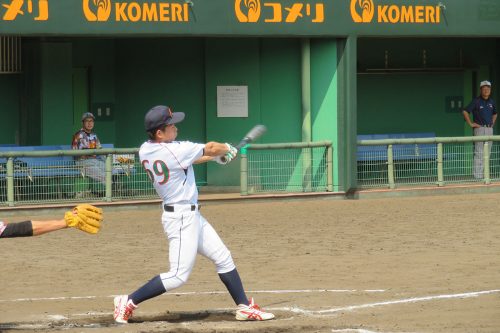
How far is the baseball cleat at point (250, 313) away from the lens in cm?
902

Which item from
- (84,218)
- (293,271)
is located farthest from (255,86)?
(84,218)

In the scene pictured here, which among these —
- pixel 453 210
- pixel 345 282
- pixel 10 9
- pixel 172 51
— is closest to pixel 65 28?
pixel 10 9

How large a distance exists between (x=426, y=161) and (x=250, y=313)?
1051cm

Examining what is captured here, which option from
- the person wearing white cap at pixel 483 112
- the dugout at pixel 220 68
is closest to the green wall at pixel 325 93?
the dugout at pixel 220 68

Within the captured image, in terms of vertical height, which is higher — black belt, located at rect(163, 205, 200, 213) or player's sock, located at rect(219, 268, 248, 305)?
black belt, located at rect(163, 205, 200, 213)

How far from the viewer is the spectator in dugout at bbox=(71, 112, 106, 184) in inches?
666

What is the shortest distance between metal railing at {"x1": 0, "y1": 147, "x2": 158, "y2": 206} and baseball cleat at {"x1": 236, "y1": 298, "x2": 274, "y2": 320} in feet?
26.1

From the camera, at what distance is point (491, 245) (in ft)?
43.5

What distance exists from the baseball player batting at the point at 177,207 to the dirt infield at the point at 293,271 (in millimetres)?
222

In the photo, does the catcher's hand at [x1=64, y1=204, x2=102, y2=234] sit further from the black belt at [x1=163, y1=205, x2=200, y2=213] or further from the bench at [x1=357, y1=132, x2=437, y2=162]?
the bench at [x1=357, y1=132, x2=437, y2=162]

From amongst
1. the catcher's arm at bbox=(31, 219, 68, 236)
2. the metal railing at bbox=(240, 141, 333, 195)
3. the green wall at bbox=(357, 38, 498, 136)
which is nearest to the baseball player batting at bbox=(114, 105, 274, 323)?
the catcher's arm at bbox=(31, 219, 68, 236)

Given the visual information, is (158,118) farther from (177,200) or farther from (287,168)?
(287,168)

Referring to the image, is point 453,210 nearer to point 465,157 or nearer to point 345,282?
point 465,157

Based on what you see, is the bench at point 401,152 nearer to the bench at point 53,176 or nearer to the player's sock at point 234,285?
the bench at point 53,176
